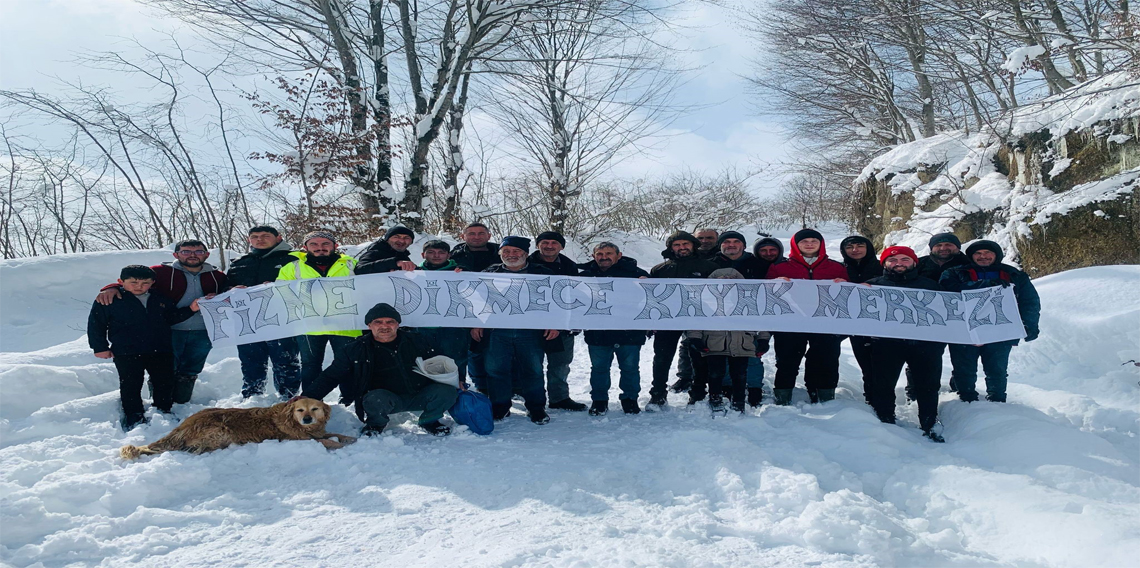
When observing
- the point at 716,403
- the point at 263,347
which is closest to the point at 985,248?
the point at 716,403

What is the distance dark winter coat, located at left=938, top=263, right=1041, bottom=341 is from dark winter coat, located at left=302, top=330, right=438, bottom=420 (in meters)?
4.58

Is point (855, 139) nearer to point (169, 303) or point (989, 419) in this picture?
point (989, 419)

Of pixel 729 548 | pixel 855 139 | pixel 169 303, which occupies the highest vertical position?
pixel 855 139

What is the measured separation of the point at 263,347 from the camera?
18.6 ft

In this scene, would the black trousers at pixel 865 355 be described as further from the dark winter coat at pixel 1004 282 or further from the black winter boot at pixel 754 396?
the black winter boot at pixel 754 396

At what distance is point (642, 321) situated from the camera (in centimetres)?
540

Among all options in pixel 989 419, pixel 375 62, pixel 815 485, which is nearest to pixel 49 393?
pixel 815 485

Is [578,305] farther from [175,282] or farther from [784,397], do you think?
[175,282]

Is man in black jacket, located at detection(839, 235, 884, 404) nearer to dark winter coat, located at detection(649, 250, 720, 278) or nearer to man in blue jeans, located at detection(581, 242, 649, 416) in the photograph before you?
dark winter coat, located at detection(649, 250, 720, 278)

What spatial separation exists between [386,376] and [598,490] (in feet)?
6.58

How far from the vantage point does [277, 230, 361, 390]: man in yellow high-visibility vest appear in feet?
17.8

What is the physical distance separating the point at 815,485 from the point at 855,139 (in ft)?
75.7

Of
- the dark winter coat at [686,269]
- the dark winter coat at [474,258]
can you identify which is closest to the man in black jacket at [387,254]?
the dark winter coat at [474,258]

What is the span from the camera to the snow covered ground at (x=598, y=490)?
3006mm
